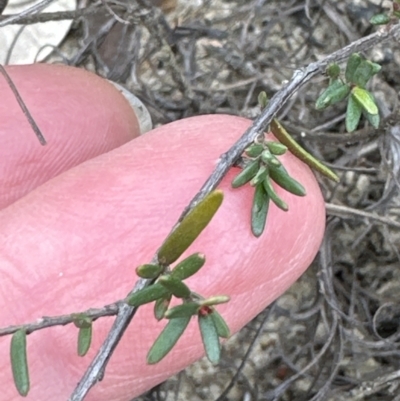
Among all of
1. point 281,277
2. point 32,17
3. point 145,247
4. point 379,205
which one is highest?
point 32,17

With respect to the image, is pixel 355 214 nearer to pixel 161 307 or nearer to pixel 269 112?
pixel 269 112

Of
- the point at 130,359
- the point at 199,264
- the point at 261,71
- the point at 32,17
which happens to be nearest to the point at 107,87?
the point at 32,17

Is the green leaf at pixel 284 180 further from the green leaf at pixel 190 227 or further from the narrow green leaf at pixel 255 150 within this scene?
the green leaf at pixel 190 227

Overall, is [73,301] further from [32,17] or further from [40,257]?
[32,17]

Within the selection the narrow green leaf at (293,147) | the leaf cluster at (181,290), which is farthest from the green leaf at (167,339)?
the narrow green leaf at (293,147)

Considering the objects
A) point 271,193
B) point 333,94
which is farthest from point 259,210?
point 333,94

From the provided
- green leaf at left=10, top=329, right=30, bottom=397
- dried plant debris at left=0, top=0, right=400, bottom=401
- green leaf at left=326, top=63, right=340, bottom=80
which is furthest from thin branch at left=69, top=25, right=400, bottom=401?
dried plant debris at left=0, top=0, right=400, bottom=401
